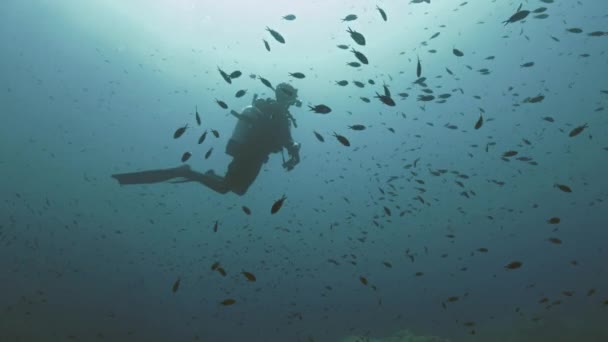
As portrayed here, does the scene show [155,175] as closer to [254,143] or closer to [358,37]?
[254,143]

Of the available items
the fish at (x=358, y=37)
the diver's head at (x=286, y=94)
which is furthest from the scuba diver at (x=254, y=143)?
the fish at (x=358, y=37)

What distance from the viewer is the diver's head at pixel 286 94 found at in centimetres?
1003

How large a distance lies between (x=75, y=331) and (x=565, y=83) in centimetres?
5183

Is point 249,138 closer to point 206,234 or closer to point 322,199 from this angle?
point 322,199

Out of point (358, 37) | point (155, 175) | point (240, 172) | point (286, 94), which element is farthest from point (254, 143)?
point (358, 37)

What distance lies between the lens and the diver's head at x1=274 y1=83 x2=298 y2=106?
10.0 meters

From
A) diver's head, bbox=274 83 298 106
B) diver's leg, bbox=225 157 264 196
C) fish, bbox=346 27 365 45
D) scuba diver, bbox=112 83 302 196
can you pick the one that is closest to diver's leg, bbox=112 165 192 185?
scuba diver, bbox=112 83 302 196

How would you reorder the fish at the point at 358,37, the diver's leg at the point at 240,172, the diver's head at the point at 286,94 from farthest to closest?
1. the diver's leg at the point at 240,172
2. the diver's head at the point at 286,94
3. the fish at the point at 358,37

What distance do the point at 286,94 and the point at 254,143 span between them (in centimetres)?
160

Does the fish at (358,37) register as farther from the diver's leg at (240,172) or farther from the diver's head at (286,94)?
the diver's leg at (240,172)

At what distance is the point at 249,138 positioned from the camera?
10195 mm

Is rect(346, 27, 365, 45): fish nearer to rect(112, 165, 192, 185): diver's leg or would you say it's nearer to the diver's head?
the diver's head

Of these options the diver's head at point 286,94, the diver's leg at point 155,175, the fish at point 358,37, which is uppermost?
the fish at point 358,37

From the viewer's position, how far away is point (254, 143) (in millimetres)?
10203
